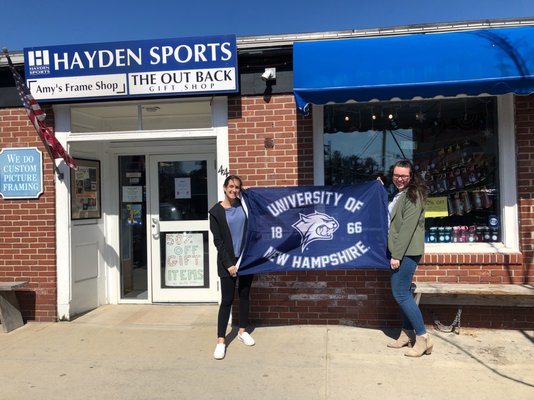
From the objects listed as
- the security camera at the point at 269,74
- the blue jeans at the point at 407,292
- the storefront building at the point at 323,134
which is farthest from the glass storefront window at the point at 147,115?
the blue jeans at the point at 407,292

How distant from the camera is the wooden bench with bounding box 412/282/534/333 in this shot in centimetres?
471

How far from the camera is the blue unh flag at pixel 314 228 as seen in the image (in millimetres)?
4820

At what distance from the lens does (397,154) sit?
217 inches

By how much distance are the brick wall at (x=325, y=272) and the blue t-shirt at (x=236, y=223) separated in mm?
758

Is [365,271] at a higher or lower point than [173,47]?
lower

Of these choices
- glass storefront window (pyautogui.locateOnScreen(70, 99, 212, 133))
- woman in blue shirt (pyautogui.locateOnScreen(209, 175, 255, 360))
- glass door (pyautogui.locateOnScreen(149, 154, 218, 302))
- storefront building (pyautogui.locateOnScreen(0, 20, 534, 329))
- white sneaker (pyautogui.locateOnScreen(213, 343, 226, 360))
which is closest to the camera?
white sneaker (pyautogui.locateOnScreen(213, 343, 226, 360))

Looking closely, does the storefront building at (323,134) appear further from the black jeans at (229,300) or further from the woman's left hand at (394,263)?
the woman's left hand at (394,263)

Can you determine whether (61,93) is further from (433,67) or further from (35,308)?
(433,67)

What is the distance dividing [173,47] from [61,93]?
56.5 inches

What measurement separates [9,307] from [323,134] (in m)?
4.17

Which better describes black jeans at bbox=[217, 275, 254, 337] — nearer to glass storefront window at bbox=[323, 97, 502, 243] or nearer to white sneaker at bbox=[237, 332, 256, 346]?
white sneaker at bbox=[237, 332, 256, 346]

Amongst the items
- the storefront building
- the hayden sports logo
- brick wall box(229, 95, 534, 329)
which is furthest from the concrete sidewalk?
the hayden sports logo

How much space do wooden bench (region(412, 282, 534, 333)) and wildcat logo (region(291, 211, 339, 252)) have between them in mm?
1020

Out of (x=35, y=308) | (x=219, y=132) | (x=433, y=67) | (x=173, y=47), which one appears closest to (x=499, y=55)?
(x=433, y=67)
